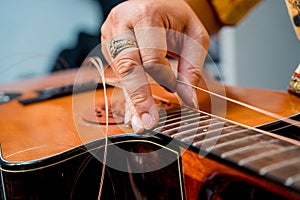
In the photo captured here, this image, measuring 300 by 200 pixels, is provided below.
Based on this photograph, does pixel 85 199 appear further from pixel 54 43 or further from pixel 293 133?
pixel 54 43

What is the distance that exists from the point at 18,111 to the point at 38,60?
125 centimetres

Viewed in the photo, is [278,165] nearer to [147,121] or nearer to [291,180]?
[291,180]

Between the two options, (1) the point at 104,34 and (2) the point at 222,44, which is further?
(2) the point at 222,44

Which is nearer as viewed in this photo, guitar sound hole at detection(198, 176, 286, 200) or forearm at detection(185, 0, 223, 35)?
guitar sound hole at detection(198, 176, 286, 200)

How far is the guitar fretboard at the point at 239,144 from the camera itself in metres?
0.29

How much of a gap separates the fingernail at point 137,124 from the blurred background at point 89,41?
1.15 meters

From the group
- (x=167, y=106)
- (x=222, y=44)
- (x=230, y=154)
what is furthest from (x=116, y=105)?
(x=222, y=44)

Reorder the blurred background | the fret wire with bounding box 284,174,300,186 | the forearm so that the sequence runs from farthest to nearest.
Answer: the blurred background, the forearm, the fret wire with bounding box 284,174,300,186

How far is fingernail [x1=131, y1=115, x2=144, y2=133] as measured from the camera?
0.46 metres

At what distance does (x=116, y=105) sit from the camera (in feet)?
2.08

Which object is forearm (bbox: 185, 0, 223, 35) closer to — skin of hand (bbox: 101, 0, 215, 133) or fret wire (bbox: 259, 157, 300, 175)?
skin of hand (bbox: 101, 0, 215, 133)

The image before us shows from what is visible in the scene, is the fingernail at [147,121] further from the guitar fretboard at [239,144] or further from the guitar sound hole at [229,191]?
the guitar sound hole at [229,191]

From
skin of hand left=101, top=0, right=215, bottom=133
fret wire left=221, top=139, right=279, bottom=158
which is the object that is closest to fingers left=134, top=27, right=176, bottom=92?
skin of hand left=101, top=0, right=215, bottom=133

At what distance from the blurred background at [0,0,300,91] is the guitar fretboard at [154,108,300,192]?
115cm
